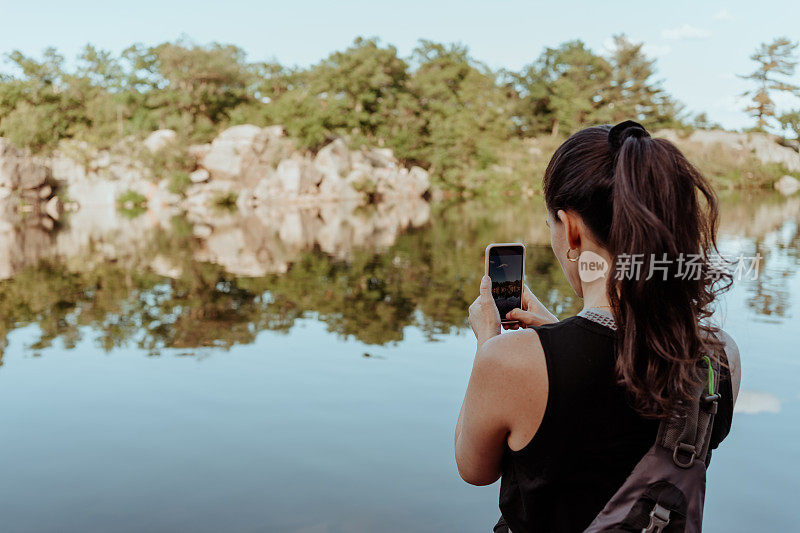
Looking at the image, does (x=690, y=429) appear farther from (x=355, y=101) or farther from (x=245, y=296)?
(x=355, y=101)

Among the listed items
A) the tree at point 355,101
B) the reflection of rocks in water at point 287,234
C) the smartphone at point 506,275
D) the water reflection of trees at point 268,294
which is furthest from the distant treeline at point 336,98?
the smartphone at point 506,275

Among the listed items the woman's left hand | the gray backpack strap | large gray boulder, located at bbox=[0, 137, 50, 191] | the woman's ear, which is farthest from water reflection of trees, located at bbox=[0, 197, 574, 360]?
large gray boulder, located at bbox=[0, 137, 50, 191]

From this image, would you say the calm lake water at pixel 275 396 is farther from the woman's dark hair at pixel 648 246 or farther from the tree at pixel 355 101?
the tree at pixel 355 101

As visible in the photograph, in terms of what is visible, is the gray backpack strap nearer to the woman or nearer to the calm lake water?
the woman

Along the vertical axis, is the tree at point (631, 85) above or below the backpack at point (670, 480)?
above

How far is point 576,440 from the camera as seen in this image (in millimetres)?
946

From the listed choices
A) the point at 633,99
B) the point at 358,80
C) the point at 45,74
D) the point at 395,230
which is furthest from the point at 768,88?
the point at 45,74

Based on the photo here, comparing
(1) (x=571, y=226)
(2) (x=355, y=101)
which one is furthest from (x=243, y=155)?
(1) (x=571, y=226)

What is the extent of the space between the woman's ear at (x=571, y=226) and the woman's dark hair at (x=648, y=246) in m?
0.03

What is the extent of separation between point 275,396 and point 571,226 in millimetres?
3037

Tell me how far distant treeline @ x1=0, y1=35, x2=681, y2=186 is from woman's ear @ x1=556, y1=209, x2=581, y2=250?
2542 centimetres

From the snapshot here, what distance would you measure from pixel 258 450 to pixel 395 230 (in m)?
10.8

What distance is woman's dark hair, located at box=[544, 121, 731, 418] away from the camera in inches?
36.1

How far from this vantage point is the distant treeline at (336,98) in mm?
26141
